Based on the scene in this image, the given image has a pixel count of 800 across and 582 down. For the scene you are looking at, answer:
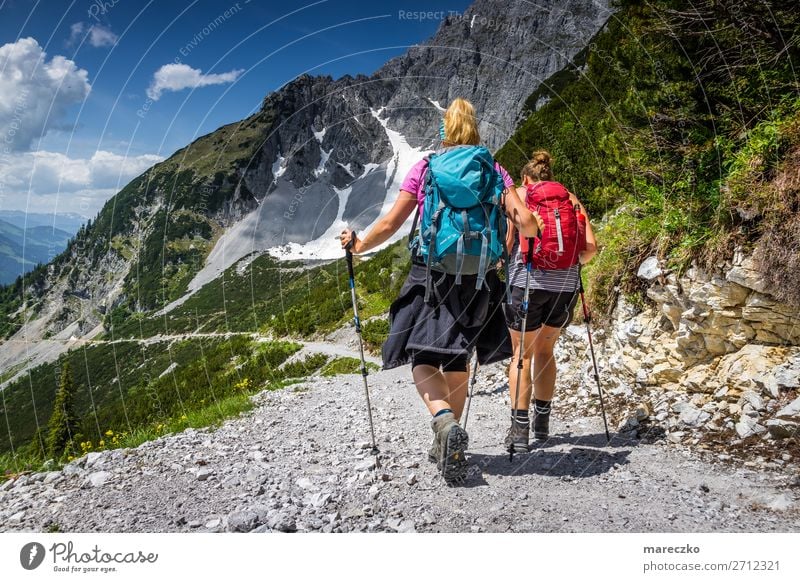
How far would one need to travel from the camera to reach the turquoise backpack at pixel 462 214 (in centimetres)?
305

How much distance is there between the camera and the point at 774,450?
3381 mm

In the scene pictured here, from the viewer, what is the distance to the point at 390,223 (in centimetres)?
328

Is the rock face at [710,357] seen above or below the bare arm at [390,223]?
below

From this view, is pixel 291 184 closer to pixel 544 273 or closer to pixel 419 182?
pixel 544 273

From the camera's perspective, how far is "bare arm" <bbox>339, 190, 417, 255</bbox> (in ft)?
10.7

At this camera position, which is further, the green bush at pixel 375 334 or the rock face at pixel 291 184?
the rock face at pixel 291 184

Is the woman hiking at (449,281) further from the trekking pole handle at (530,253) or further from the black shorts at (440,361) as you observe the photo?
the trekking pole handle at (530,253)

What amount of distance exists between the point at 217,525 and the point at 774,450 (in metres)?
3.68

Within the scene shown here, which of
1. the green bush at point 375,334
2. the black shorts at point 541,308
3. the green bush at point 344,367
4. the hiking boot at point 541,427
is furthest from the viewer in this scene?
the green bush at point 375,334

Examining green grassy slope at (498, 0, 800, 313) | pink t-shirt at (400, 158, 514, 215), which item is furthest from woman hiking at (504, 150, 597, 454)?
green grassy slope at (498, 0, 800, 313)

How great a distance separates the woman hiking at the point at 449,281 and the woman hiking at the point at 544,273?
64 cm

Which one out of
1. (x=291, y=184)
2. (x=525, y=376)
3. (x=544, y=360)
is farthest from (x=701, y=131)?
(x=291, y=184)

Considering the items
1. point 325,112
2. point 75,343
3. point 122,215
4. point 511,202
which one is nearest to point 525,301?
point 511,202

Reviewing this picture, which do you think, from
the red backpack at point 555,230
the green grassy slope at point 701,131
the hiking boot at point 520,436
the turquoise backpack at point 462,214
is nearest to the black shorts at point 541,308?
the red backpack at point 555,230
